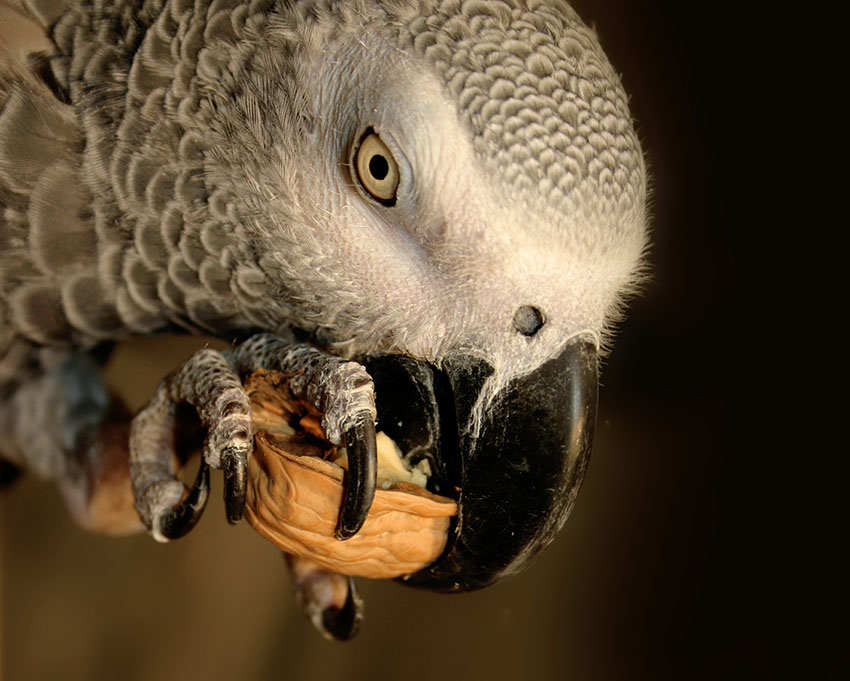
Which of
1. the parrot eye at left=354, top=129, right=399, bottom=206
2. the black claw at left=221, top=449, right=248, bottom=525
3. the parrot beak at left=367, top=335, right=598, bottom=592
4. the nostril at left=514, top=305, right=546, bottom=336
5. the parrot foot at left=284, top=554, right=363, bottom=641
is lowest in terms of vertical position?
the parrot foot at left=284, top=554, right=363, bottom=641

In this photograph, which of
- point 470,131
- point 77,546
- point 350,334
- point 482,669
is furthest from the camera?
point 482,669

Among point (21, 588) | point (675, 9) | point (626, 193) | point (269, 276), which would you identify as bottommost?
point (21, 588)

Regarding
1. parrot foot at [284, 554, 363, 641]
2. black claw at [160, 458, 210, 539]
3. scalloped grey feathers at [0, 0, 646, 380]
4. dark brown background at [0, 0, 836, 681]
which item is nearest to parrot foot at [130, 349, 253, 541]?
black claw at [160, 458, 210, 539]

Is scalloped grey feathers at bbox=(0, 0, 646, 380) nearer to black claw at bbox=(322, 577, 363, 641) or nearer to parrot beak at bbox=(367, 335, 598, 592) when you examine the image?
parrot beak at bbox=(367, 335, 598, 592)

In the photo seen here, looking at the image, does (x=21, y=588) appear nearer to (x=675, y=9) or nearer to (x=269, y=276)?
(x=269, y=276)

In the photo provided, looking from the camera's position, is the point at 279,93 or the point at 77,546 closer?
the point at 279,93

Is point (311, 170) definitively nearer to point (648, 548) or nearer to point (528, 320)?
point (528, 320)

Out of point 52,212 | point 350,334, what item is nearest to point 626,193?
point 350,334

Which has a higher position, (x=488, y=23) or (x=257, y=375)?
(x=488, y=23)

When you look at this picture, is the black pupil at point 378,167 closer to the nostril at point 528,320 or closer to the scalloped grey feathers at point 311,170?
the scalloped grey feathers at point 311,170
